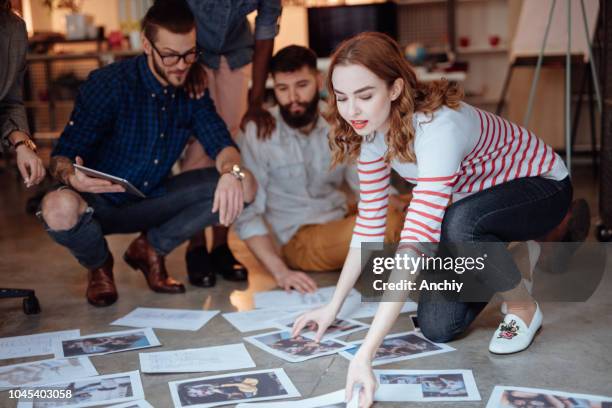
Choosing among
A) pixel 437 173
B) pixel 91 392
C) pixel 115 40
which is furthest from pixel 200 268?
pixel 115 40

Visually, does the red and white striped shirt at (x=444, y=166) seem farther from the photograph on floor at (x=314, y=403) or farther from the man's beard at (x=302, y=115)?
the man's beard at (x=302, y=115)

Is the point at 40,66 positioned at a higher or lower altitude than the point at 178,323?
higher

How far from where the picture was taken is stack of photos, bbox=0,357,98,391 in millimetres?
1871

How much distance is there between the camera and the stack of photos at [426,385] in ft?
5.57

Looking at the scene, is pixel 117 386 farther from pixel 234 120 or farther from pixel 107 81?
pixel 234 120

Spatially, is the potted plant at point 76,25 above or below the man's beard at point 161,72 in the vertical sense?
above

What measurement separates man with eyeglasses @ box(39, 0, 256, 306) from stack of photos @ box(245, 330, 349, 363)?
1.61 feet

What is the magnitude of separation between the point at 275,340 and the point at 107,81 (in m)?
1.11

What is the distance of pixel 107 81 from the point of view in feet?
8.38

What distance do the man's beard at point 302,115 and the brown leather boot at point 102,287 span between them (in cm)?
85

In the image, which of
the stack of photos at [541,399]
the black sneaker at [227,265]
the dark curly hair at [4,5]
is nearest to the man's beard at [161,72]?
the dark curly hair at [4,5]

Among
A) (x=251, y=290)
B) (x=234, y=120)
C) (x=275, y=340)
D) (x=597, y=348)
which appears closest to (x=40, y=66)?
(x=234, y=120)

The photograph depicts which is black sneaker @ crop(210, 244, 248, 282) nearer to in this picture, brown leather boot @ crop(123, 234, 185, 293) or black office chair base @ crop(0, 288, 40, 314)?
brown leather boot @ crop(123, 234, 185, 293)

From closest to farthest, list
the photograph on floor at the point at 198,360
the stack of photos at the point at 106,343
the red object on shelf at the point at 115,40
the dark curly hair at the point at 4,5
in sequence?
the photograph on floor at the point at 198,360 < the stack of photos at the point at 106,343 < the dark curly hair at the point at 4,5 < the red object on shelf at the point at 115,40
